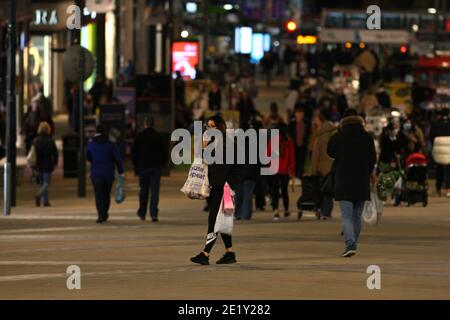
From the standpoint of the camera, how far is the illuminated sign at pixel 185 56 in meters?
53.9

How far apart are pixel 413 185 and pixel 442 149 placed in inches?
98.2

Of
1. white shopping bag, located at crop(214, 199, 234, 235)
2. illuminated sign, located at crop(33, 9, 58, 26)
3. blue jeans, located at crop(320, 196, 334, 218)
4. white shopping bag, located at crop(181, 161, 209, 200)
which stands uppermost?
illuminated sign, located at crop(33, 9, 58, 26)

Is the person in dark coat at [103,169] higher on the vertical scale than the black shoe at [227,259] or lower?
higher

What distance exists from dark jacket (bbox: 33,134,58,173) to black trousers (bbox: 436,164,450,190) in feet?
24.6

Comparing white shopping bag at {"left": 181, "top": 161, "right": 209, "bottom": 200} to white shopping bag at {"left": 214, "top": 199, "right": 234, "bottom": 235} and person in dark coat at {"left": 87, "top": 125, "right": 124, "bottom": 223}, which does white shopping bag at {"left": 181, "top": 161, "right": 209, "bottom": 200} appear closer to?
white shopping bag at {"left": 214, "top": 199, "right": 234, "bottom": 235}

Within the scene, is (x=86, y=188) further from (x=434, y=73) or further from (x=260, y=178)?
(x=434, y=73)

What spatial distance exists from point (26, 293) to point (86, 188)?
16287 millimetres

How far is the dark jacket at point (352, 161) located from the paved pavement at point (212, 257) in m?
0.82

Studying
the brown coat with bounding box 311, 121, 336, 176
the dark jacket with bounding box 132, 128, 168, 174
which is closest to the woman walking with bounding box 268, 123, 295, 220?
the brown coat with bounding box 311, 121, 336, 176

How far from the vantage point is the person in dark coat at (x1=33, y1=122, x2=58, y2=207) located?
28547 millimetres

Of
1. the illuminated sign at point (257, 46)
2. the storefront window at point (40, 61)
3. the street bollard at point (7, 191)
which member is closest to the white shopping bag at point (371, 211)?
the street bollard at point (7, 191)

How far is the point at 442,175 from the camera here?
3150 cm

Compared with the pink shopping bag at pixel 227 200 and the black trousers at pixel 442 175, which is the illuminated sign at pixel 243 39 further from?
the pink shopping bag at pixel 227 200

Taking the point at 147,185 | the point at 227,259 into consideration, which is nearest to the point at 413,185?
the point at 147,185
